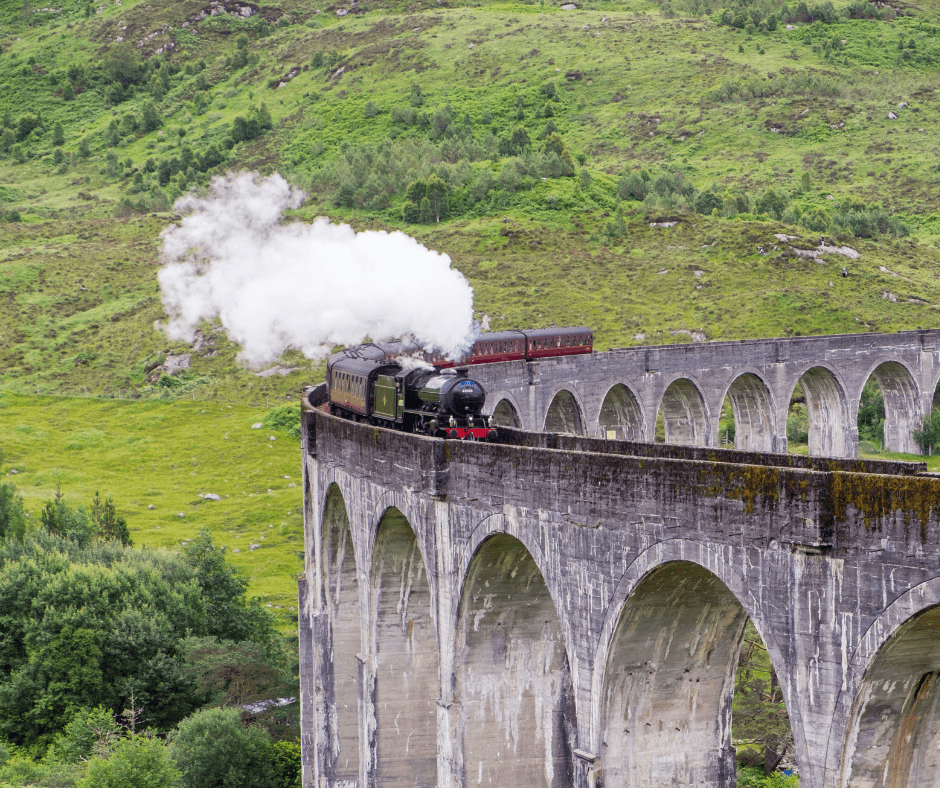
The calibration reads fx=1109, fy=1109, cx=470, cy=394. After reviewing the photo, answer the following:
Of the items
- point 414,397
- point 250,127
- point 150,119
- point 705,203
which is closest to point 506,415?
point 414,397

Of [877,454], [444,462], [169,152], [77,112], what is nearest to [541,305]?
[877,454]

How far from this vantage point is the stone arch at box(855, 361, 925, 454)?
244 feet

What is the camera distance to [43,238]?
4542 inches

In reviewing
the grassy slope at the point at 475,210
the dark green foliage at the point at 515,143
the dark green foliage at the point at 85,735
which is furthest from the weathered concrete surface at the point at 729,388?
the dark green foliage at the point at 515,143

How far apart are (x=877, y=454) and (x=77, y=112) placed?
149m

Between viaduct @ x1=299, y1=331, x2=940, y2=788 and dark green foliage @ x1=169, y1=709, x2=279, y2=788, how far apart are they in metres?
1.85

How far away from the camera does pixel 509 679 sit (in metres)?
25.0

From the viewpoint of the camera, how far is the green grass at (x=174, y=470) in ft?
198

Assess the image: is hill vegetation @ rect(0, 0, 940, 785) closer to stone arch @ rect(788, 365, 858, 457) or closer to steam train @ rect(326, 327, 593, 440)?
steam train @ rect(326, 327, 593, 440)

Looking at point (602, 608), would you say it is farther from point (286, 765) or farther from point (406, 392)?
point (286, 765)

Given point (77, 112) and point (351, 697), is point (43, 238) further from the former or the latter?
point (351, 697)

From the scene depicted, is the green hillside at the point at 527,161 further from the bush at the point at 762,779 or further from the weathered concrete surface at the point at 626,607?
the weathered concrete surface at the point at 626,607

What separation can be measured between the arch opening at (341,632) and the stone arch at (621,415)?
1008 inches

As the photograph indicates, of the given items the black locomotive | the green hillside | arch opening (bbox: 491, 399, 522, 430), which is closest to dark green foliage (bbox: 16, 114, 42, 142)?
the green hillside
